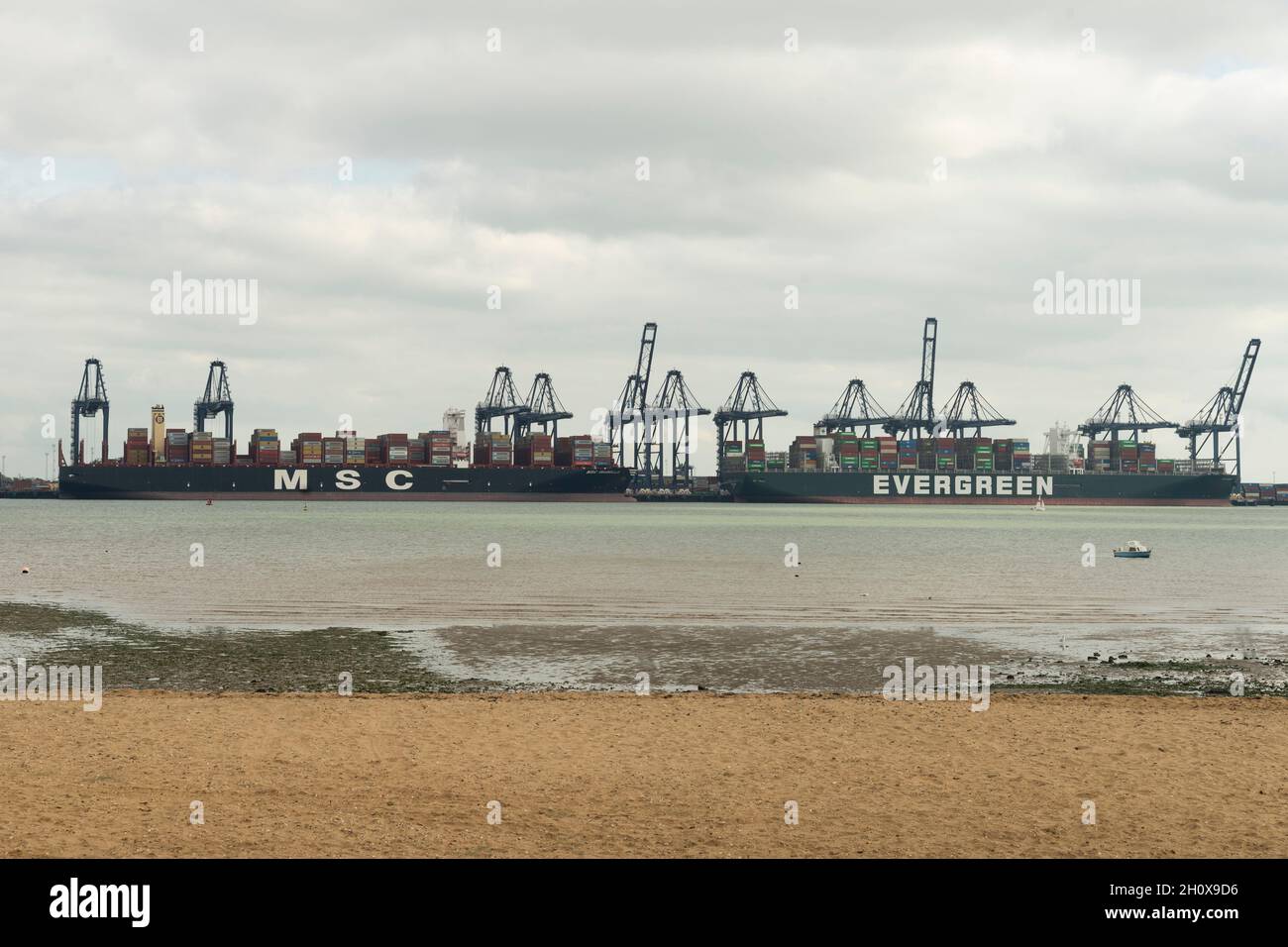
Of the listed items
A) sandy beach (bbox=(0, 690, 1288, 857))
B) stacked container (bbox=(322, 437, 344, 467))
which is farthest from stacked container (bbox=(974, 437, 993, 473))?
sandy beach (bbox=(0, 690, 1288, 857))

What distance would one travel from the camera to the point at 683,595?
32219 mm

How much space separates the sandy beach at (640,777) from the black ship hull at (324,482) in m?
132

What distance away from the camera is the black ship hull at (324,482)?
5556 inches

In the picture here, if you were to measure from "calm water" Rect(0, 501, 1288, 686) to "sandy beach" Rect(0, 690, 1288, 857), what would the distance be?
14.6 feet

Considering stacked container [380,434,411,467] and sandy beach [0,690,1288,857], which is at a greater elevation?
stacked container [380,434,411,467]

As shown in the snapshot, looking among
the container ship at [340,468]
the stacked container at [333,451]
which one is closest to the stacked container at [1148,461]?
the container ship at [340,468]

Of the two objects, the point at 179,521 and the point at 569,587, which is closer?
the point at 569,587

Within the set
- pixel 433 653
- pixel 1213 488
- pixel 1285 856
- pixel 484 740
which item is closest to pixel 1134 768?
pixel 1285 856

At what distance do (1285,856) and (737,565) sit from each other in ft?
122

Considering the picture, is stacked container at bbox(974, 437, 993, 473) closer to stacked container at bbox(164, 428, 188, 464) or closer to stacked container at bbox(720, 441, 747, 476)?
stacked container at bbox(720, 441, 747, 476)

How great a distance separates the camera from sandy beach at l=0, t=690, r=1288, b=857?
800 centimetres

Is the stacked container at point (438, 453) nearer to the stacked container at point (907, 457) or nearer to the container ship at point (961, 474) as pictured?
the container ship at point (961, 474)
